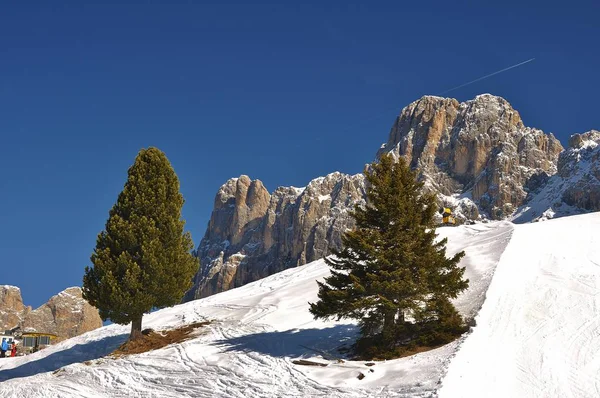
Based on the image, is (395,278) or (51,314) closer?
(395,278)

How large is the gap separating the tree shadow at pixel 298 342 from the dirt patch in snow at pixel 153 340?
3.09m

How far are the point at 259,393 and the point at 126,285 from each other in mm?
11772

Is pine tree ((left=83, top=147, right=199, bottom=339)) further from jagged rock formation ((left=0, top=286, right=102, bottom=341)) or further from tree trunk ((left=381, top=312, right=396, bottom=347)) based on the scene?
jagged rock formation ((left=0, top=286, right=102, bottom=341))

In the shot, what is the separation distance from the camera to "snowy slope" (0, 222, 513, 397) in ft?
62.5

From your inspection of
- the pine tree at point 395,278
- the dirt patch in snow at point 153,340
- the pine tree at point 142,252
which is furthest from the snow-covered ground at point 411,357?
the pine tree at point 142,252

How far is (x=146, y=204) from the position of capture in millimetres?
29719

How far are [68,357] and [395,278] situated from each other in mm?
22635

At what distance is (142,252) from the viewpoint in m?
29.0

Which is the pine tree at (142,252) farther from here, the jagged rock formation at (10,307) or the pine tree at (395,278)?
the jagged rock formation at (10,307)

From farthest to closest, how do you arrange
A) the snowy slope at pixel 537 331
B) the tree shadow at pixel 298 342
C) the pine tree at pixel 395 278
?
the tree shadow at pixel 298 342
the pine tree at pixel 395 278
the snowy slope at pixel 537 331

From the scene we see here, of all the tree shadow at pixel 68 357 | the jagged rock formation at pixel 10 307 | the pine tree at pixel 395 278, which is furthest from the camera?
the jagged rock formation at pixel 10 307

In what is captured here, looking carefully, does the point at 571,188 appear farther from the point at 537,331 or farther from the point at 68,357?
the point at 68,357

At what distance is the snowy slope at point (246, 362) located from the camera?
19.0 m

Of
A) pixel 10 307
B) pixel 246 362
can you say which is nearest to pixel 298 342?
pixel 246 362
